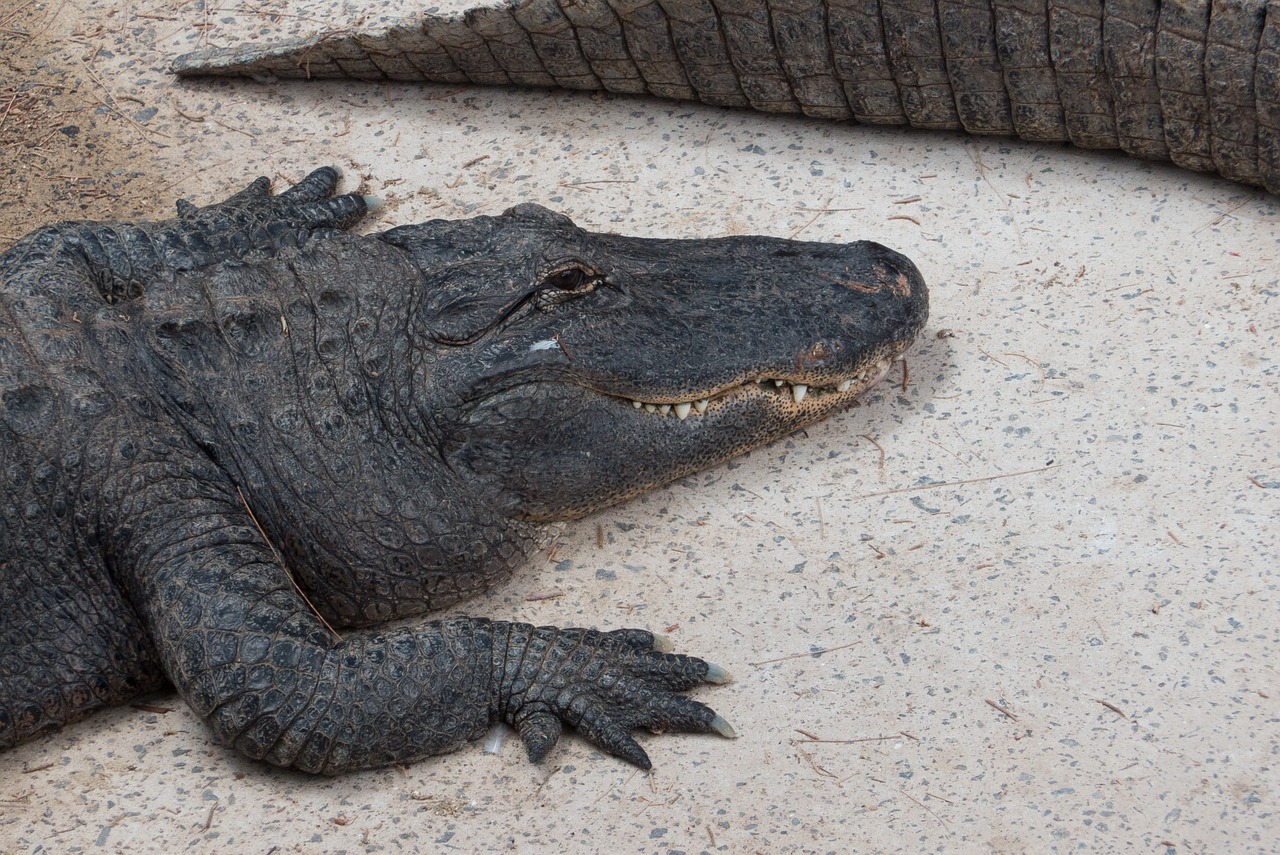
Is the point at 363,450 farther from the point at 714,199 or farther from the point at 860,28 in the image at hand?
the point at 860,28

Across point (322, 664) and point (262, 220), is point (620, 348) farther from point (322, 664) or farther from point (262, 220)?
point (262, 220)

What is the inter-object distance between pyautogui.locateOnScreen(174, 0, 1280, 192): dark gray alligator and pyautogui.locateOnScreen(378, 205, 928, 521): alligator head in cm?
96

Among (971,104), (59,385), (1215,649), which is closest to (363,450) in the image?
(59,385)

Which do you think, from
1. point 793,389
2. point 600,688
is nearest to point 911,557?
point 793,389

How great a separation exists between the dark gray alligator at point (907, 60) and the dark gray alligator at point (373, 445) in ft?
3.22

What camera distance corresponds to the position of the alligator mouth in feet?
12.5

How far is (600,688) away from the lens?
10.8ft

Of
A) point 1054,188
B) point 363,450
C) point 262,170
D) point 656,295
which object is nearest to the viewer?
point 363,450

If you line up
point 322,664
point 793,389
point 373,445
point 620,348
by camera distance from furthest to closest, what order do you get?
Answer: point 793,389 < point 620,348 < point 373,445 < point 322,664

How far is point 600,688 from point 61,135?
11.0 feet

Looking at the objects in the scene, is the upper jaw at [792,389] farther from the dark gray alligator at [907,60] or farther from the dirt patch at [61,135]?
the dirt patch at [61,135]

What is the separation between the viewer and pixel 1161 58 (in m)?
4.28

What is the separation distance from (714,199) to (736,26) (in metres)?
0.61

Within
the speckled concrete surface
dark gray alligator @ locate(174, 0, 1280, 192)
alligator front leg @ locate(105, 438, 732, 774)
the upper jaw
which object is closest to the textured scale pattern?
alligator front leg @ locate(105, 438, 732, 774)
